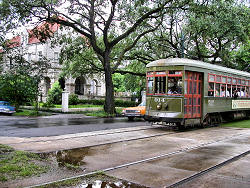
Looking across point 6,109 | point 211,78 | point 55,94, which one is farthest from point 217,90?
point 55,94

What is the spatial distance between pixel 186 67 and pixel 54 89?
81.3ft

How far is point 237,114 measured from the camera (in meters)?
20.3

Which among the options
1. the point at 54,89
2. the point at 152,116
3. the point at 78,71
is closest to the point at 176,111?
the point at 152,116

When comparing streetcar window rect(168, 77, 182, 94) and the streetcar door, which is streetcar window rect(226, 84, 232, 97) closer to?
the streetcar door

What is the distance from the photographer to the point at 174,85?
13.9 m

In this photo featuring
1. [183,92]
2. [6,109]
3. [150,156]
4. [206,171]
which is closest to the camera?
[206,171]

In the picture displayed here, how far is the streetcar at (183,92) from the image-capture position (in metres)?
13.7

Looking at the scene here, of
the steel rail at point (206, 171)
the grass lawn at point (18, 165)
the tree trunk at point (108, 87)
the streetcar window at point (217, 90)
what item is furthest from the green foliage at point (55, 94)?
the steel rail at point (206, 171)

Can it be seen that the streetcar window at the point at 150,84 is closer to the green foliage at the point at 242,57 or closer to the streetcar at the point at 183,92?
the streetcar at the point at 183,92

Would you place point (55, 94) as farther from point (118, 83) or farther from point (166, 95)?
Answer: point (118, 83)

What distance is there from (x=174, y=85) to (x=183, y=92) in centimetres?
59

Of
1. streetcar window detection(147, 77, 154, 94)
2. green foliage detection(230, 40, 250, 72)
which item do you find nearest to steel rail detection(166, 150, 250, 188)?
streetcar window detection(147, 77, 154, 94)

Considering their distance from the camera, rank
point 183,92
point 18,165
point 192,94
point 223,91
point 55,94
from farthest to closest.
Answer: point 55,94 → point 223,91 → point 192,94 → point 183,92 → point 18,165

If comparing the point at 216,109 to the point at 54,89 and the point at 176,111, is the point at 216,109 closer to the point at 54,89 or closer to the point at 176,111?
the point at 176,111
